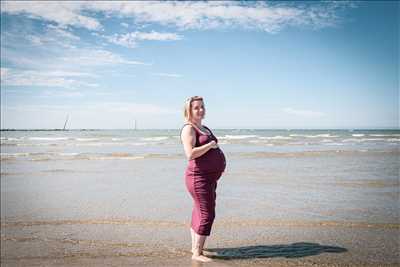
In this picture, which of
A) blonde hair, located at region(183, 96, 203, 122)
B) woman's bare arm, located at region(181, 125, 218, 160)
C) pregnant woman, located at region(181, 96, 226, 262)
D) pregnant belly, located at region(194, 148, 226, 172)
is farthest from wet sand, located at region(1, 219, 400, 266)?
blonde hair, located at region(183, 96, 203, 122)

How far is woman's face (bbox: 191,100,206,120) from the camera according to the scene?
406 cm

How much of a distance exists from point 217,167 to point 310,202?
12.1 ft

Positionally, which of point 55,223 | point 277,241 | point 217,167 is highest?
point 217,167

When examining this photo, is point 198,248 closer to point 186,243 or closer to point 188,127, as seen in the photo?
point 186,243

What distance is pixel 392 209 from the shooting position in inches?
247

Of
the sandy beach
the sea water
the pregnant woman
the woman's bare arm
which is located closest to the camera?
the woman's bare arm

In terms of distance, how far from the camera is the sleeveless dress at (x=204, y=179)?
4027 millimetres

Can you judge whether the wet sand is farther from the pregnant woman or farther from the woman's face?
the woman's face

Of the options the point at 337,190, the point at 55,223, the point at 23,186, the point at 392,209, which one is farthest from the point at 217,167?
the point at 23,186

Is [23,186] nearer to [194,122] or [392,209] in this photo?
[194,122]

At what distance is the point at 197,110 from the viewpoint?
406 centimetres

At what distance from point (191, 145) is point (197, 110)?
0.44 meters

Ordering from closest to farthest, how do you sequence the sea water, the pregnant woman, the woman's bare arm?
1. the woman's bare arm
2. the pregnant woman
3. the sea water

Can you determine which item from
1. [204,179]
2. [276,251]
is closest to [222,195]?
[276,251]
